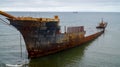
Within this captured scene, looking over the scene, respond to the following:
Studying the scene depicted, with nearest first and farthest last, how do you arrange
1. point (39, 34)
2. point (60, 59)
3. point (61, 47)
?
point (39, 34) < point (60, 59) < point (61, 47)

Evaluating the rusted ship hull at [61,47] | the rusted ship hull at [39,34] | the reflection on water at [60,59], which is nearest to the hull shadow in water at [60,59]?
the reflection on water at [60,59]

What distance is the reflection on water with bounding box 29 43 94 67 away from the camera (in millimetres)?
29344

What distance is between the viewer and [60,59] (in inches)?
1266

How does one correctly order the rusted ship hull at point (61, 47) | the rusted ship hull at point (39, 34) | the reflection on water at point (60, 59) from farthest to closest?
1. the rusted ship hull at point (61, 47)
2. the rusted ship hull at point (39, 34)
3. the reflection on water at point (60, 59)

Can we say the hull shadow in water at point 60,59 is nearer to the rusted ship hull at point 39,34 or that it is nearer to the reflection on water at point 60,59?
the reflection on water at point 60,59

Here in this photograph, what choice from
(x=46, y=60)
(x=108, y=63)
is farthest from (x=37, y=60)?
(x=108, y=63)

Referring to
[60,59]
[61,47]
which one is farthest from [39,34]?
[61,47]

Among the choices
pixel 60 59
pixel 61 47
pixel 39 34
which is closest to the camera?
pixel 39 34

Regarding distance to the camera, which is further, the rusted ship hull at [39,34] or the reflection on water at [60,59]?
the rusted ship hull at [39,34]

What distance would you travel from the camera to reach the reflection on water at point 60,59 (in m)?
29.3

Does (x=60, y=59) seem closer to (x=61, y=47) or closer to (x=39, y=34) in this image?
(x=61, y=47)

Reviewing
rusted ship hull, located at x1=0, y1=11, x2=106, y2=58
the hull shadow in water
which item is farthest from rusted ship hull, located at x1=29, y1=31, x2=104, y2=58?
the hull shadow in water

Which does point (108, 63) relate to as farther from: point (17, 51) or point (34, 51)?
point (17, 51)

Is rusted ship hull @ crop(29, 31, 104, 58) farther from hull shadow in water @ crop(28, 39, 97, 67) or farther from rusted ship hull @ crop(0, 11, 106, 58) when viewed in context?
hull shadow in water @ crop(28, 39, 97, 67)
